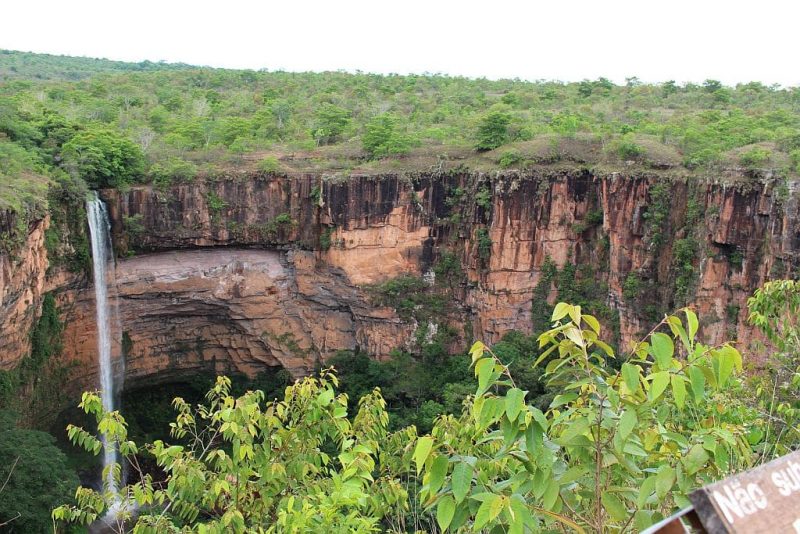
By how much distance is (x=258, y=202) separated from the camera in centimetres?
2038

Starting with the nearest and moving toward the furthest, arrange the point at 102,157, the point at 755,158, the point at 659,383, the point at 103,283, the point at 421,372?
1. the point at 659,383
2. the point at 755,158
3. the point at 102,157
4. the point at 103,283
5. the point at 421,372

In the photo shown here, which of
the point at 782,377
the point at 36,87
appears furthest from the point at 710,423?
the point at 36,87

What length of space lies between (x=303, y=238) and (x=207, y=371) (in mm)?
5014

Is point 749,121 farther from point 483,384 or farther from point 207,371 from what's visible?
point 483,384

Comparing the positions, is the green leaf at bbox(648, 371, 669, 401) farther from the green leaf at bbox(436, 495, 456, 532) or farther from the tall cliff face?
the tall cliff face

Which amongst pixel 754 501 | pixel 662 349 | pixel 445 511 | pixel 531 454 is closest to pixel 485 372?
pixel 531 454

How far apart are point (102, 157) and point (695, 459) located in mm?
18006

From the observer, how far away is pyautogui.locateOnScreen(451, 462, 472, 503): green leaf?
252 cm

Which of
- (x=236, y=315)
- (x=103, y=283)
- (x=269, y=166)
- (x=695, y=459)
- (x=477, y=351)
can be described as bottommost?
(x=236, y=315)

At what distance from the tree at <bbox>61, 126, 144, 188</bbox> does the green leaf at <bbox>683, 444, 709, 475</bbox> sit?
17789 mm

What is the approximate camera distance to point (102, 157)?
18.0 m

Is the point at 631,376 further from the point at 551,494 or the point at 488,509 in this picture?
the point at 488,509

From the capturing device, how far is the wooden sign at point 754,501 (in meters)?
1.70

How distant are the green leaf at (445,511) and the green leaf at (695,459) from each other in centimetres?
88
